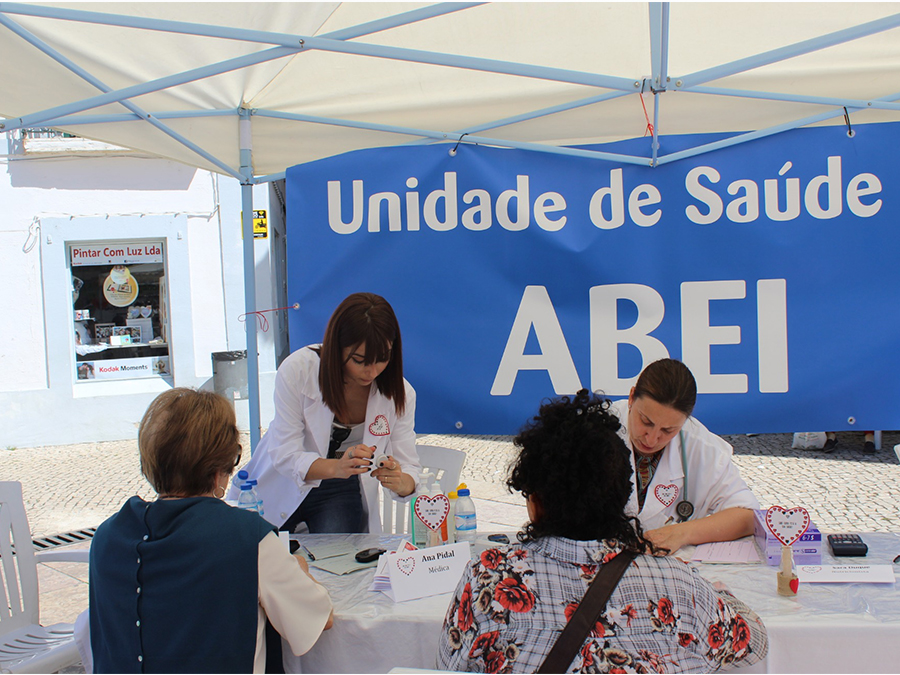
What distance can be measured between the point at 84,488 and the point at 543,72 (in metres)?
5.56

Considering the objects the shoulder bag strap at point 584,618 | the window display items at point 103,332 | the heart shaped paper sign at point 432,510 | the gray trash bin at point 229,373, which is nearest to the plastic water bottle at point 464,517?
the heart shaped paper sign at point 432,510

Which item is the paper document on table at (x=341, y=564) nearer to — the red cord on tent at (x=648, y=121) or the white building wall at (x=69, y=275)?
the red cord on tent at (x=648, y=121)

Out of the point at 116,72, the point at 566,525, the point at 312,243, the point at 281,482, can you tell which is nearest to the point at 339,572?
the point at 281,482

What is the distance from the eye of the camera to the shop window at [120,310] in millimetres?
8141

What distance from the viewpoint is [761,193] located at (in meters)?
3.24

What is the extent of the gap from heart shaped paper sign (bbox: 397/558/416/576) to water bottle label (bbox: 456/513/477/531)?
481mm

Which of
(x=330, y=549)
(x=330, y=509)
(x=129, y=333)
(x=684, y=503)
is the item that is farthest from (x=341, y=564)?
(x=129, y=333)

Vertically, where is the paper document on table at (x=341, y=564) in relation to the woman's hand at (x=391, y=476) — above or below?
below

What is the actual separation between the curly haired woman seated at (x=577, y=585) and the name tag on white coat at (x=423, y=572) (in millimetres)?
494

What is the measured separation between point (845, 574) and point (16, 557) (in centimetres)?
292

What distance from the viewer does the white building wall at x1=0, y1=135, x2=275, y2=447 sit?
305 inches

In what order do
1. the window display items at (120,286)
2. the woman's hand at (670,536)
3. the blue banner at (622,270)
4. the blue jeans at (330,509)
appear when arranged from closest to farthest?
the woman's hand at (670,536) → the blue jeans at (330,509) → the blue banner at (622,270) → the window display items at (120,286)

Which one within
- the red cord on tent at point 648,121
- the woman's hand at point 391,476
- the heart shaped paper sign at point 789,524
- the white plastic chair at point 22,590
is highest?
the red cord on tent at point 648,121

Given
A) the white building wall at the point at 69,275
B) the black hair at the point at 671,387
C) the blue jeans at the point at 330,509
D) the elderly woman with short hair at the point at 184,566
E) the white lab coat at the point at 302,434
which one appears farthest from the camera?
the white building wall at the point at 69,275
